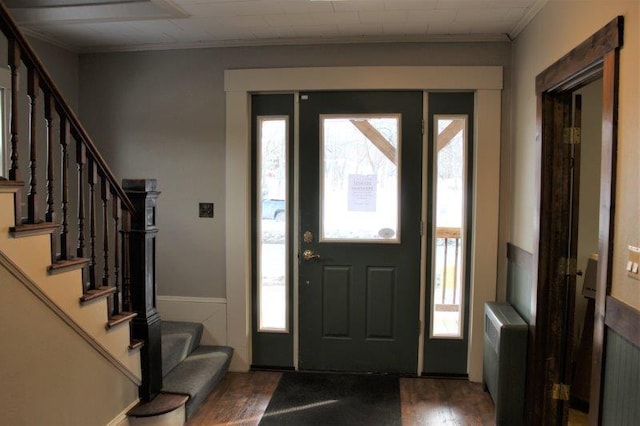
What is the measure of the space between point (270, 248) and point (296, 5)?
165cm

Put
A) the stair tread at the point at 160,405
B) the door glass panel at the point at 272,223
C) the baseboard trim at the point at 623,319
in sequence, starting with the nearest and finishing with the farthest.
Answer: the baseboard trim at the point at 623,319 → the stair tread at the point at 160,405 → the door glass panel at the point at 272,223

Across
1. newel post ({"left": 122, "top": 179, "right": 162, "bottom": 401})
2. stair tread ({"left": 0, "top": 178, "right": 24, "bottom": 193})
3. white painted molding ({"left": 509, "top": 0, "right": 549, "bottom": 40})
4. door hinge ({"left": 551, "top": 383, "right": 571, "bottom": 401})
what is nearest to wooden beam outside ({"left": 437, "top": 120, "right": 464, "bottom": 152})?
white painted molding ({"left": 509, "top": 0, "right": 549, "bottom": 40})

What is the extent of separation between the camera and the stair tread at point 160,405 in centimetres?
238

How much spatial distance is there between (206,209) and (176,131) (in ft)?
2.03

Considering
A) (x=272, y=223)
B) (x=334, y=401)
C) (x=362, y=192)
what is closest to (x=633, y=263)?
(x=362, y=192)

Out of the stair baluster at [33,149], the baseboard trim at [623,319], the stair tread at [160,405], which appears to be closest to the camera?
the baseboard trim at [623,319]

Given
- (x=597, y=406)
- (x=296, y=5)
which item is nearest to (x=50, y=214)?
(x=296, y=5)

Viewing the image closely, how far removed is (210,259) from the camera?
10.7 feet

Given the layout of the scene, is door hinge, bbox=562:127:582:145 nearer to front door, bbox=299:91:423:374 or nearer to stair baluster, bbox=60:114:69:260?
front door, bbox=299:91:423:374

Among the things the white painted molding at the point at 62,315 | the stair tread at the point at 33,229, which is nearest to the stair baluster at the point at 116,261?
the white painted molding at the point at 62,315

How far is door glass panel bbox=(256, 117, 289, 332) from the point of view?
318 cm

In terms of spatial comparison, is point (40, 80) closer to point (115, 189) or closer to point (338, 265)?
point (115, 189)

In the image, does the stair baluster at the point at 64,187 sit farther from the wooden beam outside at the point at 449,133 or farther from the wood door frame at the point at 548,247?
the wood door frame at the point at 548,247

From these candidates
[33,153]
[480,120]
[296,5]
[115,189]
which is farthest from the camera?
[480,120]
